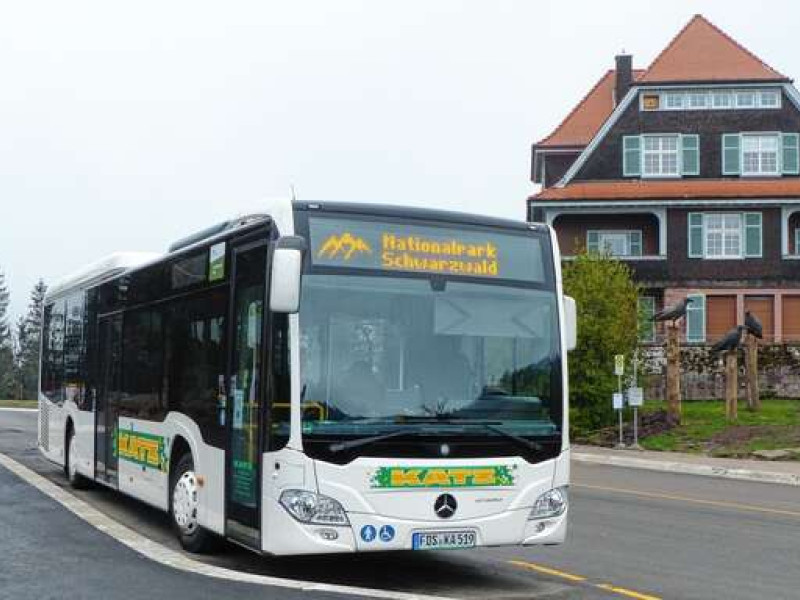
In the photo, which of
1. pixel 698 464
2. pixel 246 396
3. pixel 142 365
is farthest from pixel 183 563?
pixel 698 464

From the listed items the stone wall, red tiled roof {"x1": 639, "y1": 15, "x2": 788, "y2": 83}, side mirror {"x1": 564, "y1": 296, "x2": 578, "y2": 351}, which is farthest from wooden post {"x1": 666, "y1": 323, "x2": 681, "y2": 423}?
side mirror {"x1": 564, "y1": 296, "x2": 578, "y2": 351}

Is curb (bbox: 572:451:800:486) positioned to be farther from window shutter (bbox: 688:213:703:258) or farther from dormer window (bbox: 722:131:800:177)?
dormer window (bbox: 722:131:800:177)

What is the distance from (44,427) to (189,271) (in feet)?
29.1

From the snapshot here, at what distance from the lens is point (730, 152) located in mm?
47031

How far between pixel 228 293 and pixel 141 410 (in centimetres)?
308

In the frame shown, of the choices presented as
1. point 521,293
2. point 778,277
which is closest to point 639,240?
point 778,277

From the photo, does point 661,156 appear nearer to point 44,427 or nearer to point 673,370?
point 673,370

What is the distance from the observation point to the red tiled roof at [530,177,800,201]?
4525cm

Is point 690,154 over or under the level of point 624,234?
over

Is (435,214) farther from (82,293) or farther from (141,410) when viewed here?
(82,293)

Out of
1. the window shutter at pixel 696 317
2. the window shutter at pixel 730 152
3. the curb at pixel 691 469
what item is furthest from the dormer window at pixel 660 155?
the curb at pixel 691 469

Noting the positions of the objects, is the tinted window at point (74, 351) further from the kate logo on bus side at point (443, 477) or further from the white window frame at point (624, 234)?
the white window frame at point (624, 234)

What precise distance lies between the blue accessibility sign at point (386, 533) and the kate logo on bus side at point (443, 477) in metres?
0.30

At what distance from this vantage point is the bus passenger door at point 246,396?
8477 mm
